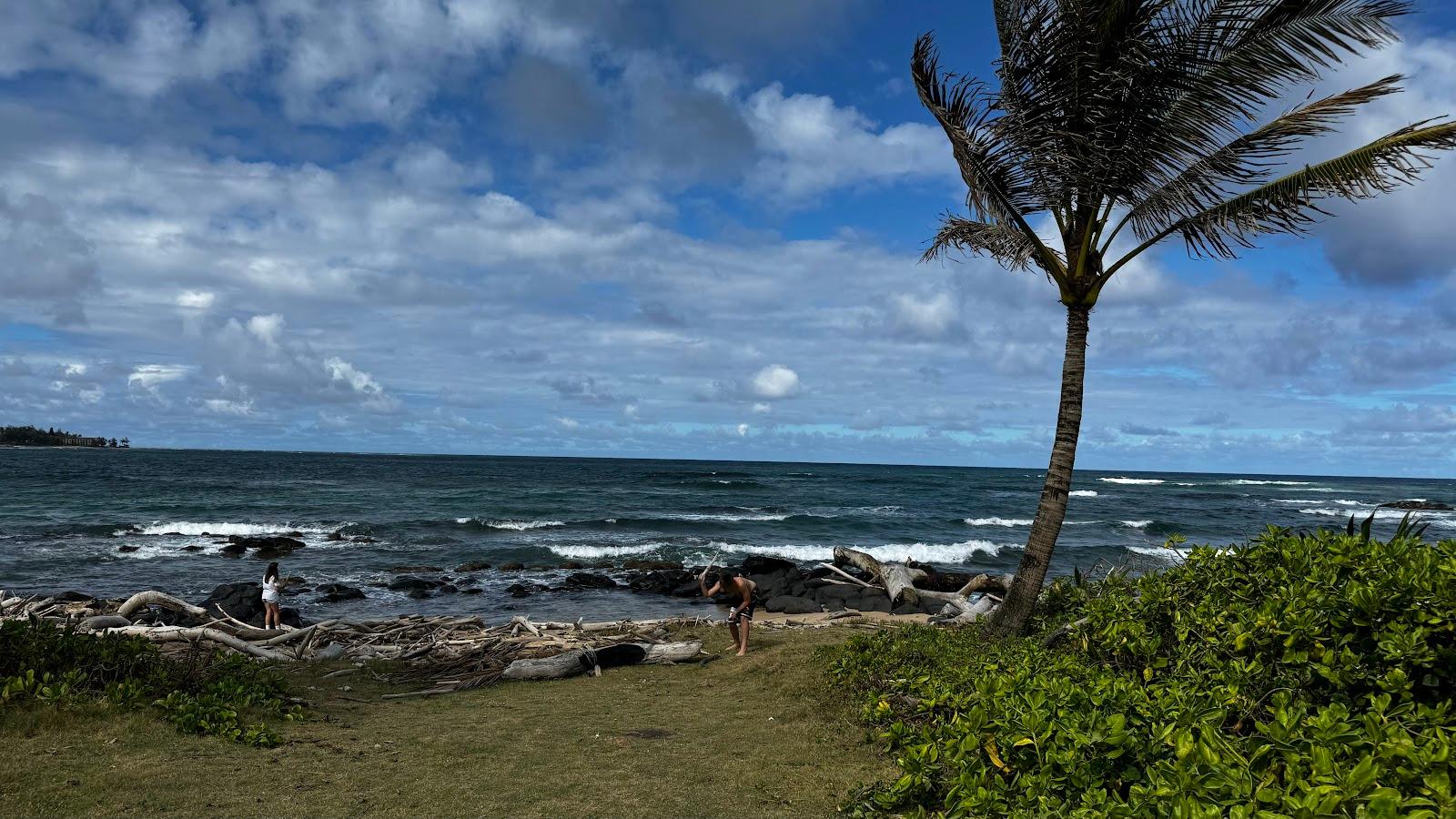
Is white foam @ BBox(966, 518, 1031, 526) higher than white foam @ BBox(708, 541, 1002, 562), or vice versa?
white foam @ BBox(966, 518, 1031, 526)

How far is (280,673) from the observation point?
9.61 metres

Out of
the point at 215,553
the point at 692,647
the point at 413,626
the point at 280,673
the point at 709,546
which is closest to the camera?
the point at 280,673

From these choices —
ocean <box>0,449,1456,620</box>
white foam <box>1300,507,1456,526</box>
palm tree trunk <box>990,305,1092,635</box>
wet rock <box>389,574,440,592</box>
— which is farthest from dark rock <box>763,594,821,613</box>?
white foam <box>1300,507,1456,526</box>

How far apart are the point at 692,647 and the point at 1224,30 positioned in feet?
31.0

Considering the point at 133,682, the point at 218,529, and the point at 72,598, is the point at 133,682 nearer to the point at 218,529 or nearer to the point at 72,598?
the point at 72,598

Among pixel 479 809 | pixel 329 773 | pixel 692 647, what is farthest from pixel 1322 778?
pixel 692 647

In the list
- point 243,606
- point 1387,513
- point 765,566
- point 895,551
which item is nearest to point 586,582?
point 765,566

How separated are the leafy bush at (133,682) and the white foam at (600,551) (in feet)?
66.1

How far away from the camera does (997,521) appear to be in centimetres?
4209

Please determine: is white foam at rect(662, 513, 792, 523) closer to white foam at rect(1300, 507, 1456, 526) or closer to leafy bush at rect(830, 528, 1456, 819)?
leafy bush at rect(830, 528, 1456, 819)

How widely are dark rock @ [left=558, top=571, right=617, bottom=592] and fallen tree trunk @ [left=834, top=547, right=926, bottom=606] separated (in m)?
6.09

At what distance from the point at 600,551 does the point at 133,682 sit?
73.2 ft

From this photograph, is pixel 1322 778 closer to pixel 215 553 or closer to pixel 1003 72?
pixel 1003 72

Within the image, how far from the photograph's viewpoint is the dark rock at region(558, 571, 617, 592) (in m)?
20.5
